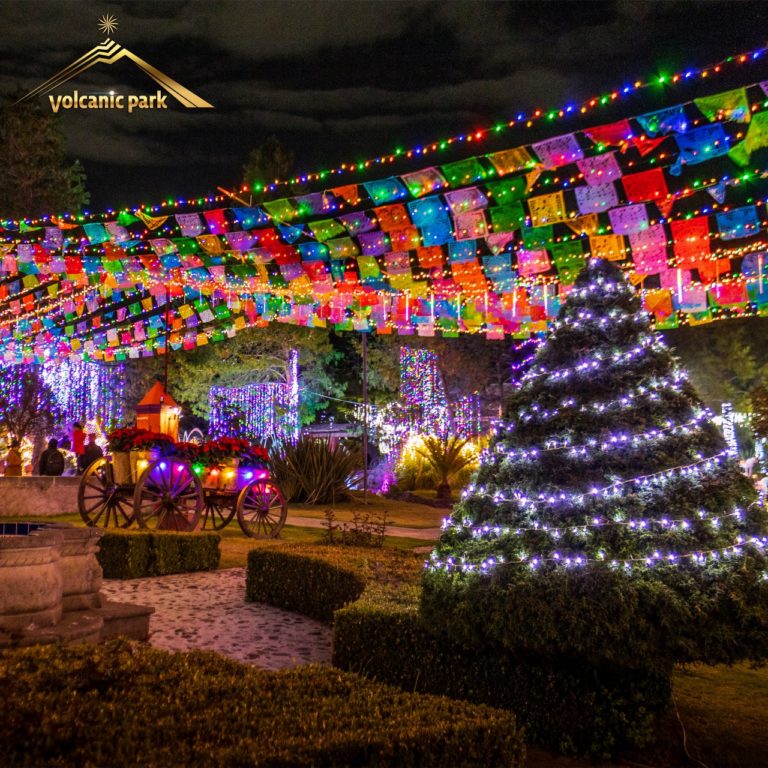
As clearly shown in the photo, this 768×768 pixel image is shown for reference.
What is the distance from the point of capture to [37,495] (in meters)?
13.9

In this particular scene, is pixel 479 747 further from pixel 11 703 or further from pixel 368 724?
pixel 11 703

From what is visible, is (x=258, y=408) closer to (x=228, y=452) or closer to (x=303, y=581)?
(x=228, y=452)

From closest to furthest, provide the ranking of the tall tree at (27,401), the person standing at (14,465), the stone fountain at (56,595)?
the stone fountain at (56,595)
the person standing at (14,465)
the tall tree at (27,401)

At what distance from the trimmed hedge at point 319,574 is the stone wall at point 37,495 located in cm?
786

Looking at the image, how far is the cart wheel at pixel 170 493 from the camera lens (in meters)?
10.0

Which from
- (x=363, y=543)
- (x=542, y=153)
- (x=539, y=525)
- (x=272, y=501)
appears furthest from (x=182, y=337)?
(x=539, y=525)

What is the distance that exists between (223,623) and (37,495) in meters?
9.02

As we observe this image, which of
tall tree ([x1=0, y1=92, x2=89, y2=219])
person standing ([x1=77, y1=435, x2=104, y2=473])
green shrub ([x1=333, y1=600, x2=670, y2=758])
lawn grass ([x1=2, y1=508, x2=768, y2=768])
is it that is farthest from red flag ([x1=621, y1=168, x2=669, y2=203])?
tall tree ([x1=0, y1=92, x2=89, y2=219])

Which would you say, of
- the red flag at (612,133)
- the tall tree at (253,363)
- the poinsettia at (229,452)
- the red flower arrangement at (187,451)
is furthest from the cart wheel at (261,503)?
the tall tree at (253,363)

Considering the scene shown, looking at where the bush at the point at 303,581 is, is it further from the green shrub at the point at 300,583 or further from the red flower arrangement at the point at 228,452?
the red flower arrangement at the point at 228,452

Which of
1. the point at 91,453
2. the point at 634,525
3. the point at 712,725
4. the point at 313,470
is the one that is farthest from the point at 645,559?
the point at 91,453

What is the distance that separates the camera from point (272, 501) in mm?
11461

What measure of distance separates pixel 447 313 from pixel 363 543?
254 inches

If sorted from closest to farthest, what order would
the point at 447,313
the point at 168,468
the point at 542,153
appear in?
the point at 542,153, the point at 168,468, the point at 447,313
